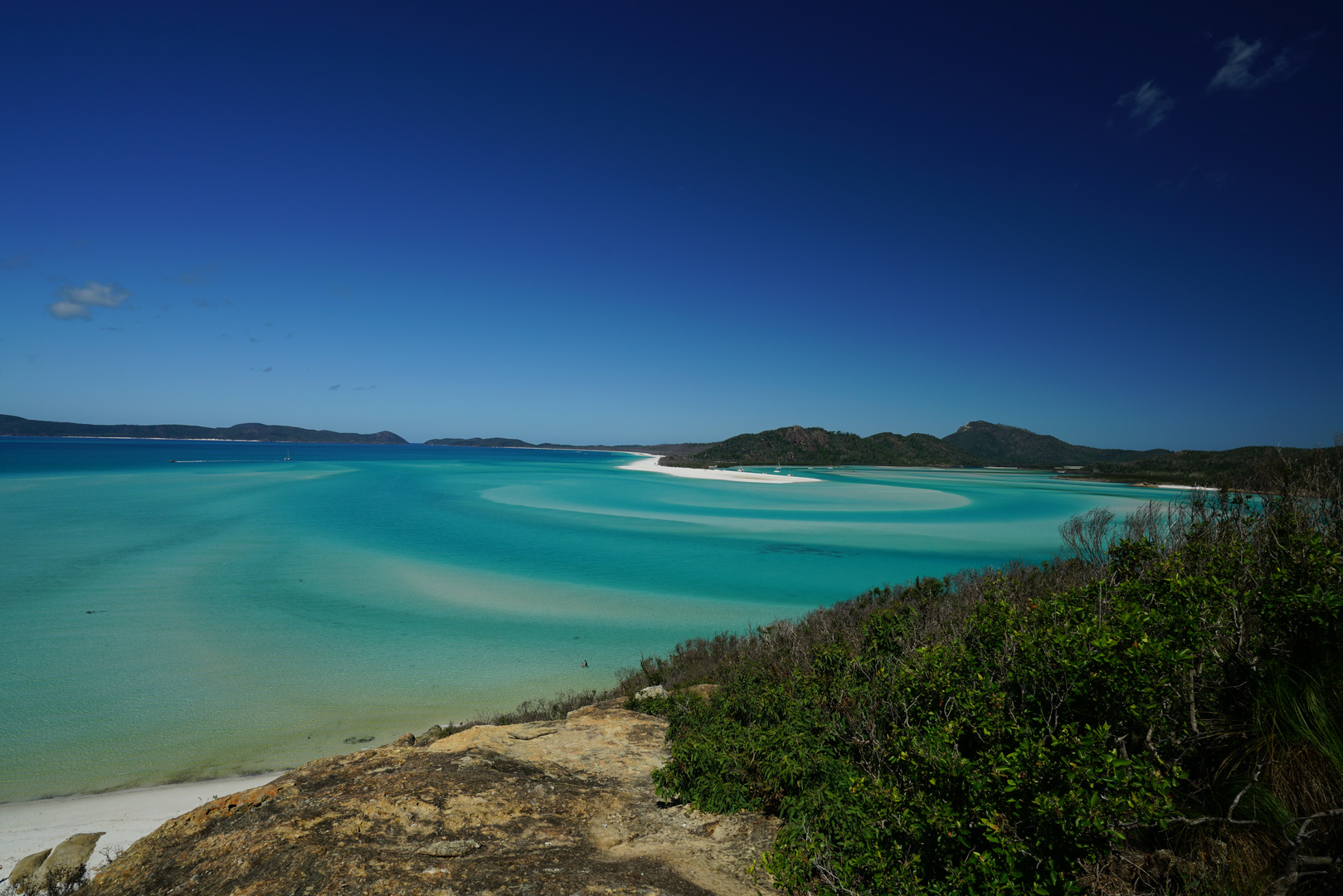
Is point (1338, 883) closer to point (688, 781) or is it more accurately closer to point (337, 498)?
point (688, 781)

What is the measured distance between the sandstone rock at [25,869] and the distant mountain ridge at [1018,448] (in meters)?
162

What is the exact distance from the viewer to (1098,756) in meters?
2.55

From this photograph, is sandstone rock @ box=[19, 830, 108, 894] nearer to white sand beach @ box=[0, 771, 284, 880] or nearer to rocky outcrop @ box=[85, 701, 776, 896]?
white sand beach @ box=[0, 771, 284, 880]

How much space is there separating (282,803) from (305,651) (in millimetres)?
9027

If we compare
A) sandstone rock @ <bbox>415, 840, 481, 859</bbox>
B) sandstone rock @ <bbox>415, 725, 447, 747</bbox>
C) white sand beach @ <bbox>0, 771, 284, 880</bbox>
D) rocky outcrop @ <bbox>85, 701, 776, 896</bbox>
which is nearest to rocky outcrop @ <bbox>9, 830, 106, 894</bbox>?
white sand beach @ <bbox>0, 771, 284, 880</bbox>

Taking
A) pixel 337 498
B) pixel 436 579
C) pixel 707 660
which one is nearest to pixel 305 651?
pixel 436 579

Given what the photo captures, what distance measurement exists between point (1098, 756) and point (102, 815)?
954 cm

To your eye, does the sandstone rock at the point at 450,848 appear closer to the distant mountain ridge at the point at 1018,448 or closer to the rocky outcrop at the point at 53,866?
the rocky outcrop at the point at 53,866

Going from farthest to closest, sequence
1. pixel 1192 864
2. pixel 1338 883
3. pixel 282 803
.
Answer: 1. pixel 282 803
2. pixel 1192 864
3. pixel 1338 883

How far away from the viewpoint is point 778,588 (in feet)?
59.8

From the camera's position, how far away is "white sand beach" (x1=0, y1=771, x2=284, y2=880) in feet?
18.2

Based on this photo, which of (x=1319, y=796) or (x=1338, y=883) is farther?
(x=1319, y=796)

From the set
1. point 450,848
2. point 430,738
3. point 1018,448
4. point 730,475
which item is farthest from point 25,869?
point 1018,448

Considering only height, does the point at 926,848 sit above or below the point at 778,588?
above
